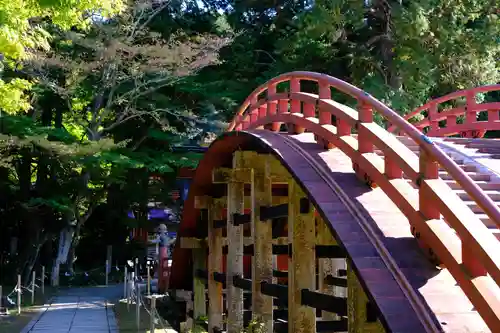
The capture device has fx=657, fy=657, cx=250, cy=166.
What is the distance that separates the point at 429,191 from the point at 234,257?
613cm

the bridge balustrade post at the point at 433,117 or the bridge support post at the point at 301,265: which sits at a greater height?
the bridge balustrade post at the point at 433,117

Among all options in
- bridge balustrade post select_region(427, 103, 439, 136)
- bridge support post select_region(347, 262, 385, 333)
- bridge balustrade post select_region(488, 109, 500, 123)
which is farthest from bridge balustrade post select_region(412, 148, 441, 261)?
bridge balustrade post select_region(427, 103, 439, 136)

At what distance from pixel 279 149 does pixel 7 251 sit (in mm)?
23576

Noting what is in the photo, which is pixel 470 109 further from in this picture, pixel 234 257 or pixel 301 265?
pixel 301 265

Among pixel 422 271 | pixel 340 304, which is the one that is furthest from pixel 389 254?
pixel 340 304

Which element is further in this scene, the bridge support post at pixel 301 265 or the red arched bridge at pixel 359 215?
the bridge support post at pixel 301 265

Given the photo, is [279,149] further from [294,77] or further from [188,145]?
[188,145]

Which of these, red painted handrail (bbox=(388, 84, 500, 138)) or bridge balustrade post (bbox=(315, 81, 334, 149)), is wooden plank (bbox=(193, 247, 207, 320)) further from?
bridge balustrade post (bbox=(315, 81, 334, 149))

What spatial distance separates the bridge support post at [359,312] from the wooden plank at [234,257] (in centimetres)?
499

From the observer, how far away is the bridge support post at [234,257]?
34.2 feet

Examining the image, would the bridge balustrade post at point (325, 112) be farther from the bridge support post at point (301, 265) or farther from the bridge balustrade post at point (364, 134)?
the bridge balustrade post at point (364, 134)

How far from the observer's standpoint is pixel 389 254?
189 inches

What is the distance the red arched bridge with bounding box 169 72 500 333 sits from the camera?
4230 millimetres

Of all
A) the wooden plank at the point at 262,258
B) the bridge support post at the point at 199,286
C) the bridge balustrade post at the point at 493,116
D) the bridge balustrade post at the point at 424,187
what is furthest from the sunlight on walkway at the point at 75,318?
the bridge balustrade post at the point at 424,187
